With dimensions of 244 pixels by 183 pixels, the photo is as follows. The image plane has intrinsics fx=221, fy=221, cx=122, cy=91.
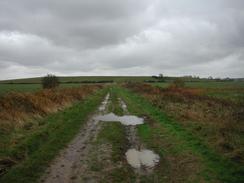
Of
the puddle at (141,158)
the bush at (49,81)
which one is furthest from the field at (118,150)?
the bush at (49,81)

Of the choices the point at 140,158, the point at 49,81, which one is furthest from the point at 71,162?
the point at 49,81

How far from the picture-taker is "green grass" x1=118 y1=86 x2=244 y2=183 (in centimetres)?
635

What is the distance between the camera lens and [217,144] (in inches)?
348

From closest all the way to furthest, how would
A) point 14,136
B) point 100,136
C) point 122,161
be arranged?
point 122,161 < point 14,136 < point 100,136

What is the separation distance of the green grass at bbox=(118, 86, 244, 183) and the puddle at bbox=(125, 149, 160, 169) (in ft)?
1.49

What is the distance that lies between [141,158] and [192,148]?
231 centimetres

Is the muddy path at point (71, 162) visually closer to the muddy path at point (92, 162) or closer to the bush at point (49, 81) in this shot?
the muddy path at point (92, 162)

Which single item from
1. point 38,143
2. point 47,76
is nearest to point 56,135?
point 38,143

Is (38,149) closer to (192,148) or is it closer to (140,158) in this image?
(140,158)

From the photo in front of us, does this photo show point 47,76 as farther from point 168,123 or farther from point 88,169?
point 88,169

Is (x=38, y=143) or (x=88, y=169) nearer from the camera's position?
(x=88, y=169)

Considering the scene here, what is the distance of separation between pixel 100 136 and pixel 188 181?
5.40 m

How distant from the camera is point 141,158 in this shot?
7.72 metres

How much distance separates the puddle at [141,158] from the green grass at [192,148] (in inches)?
17.9
